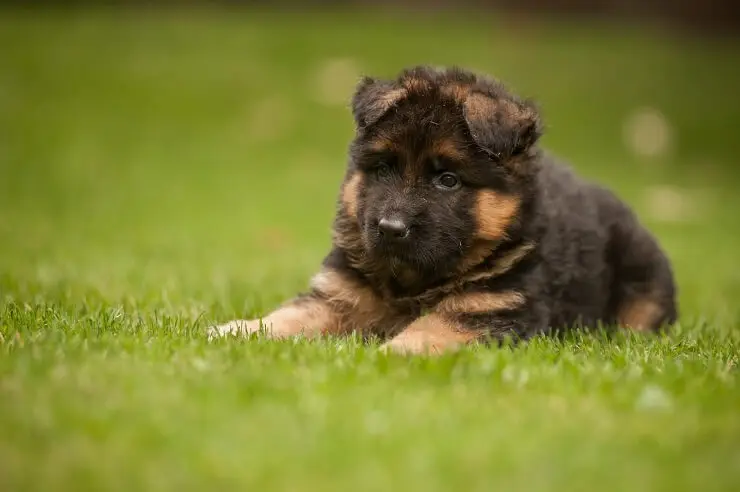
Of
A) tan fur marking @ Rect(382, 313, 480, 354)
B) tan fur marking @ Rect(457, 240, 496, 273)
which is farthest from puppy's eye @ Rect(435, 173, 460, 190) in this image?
tan fur marking @ Rect(382, 313, 480, 354)

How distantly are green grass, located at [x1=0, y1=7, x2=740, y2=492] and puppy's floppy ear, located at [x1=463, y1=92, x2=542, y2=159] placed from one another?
1138mm

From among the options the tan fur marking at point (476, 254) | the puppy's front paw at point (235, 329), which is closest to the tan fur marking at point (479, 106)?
the tan fur marking at point (476, 254)

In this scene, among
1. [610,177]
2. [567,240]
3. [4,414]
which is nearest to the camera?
[4,414]

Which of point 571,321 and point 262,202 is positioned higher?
point 262,202

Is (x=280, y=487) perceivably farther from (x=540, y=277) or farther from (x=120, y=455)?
(x=540, y=277)

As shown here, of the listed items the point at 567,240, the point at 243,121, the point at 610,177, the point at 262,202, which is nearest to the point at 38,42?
the point at 243,121

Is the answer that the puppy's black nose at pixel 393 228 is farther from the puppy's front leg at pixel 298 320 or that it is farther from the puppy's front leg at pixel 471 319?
the puppy's front leg at pixel 298 320

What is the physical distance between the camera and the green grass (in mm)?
3443

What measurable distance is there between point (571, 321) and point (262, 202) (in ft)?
27.1

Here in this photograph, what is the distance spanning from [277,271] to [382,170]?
350 cm

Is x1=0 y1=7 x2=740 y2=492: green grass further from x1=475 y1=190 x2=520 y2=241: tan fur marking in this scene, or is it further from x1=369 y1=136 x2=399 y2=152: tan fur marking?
x1=369 y1=136 x2=399 y2=152: tan fur marking

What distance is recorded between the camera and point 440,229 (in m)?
5.27

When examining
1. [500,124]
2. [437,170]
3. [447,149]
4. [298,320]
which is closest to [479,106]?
[500,124]

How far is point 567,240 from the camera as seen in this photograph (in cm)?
608
